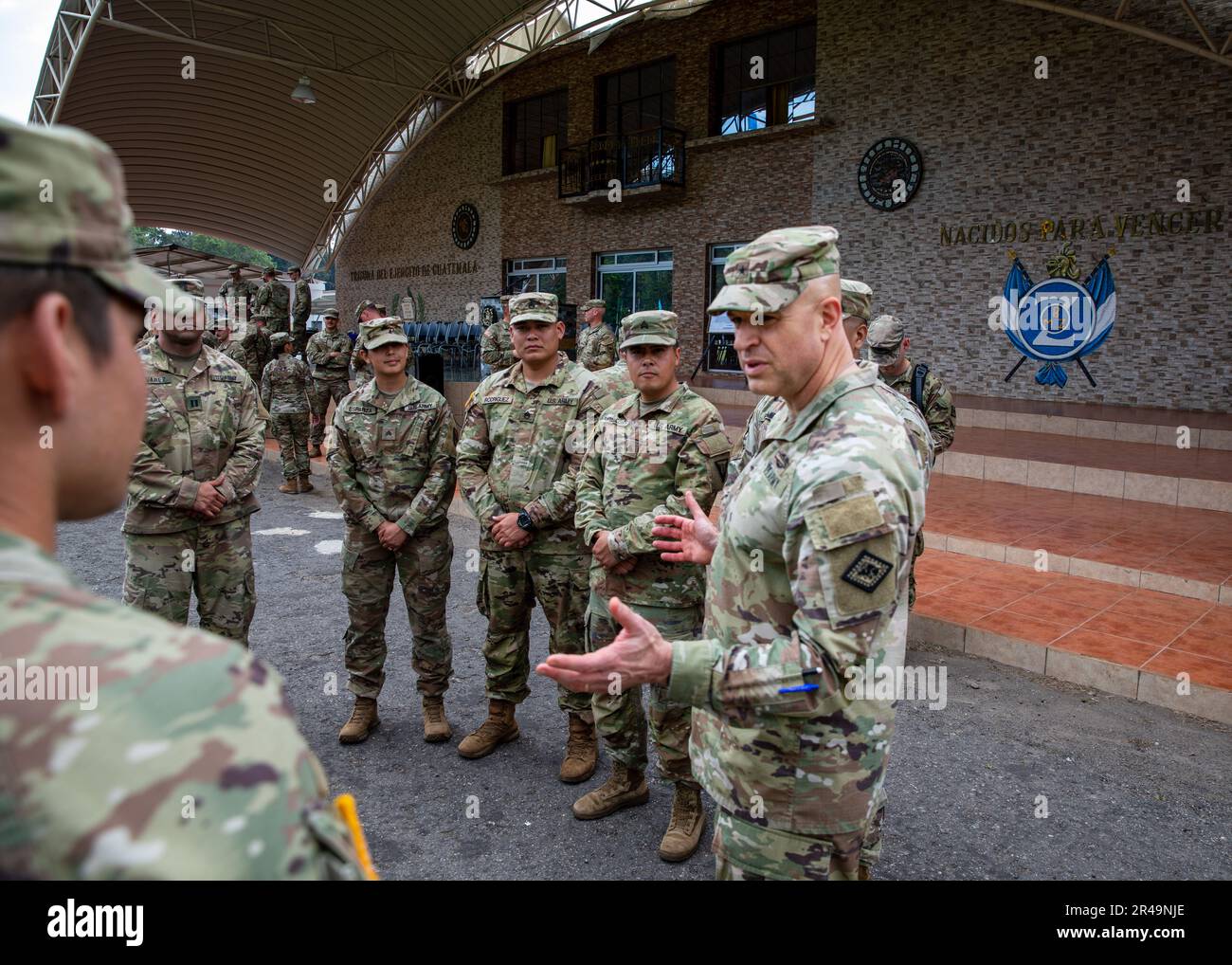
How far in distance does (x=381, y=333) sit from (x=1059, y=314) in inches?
449

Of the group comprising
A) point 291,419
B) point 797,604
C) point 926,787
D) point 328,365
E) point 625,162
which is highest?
point 625,162

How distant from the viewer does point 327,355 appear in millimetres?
11117

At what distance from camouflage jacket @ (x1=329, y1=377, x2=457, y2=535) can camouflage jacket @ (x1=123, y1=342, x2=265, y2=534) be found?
1.42 ft

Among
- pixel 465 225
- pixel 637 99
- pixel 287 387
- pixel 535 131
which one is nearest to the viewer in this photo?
pixel 287 387

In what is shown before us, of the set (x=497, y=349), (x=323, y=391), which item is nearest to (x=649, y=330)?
(x=497, y=349)

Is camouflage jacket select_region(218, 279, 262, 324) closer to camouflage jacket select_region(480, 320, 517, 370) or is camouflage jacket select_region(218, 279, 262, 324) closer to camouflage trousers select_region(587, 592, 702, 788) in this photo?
camouflage jacket select_region(480, 320, 517, 370)

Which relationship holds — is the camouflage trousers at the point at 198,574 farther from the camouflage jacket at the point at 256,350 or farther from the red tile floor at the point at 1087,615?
the camouflage jacket at the point at 256,350

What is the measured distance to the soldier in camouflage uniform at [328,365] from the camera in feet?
36.4

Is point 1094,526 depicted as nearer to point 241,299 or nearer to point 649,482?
point 649,482

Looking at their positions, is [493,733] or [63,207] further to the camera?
[493,733]

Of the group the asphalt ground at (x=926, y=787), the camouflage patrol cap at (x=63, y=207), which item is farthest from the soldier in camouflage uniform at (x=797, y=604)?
the asphalt ground at (x=926, y=787)

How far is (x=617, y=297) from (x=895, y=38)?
733 cm

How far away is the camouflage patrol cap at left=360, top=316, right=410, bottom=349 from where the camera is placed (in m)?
4.24

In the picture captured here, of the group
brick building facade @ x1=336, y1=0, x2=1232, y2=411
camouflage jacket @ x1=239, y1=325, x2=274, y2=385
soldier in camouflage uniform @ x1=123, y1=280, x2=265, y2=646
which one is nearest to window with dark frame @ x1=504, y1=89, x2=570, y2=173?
brick building facade @ x1=336, y1=0, x2=1232, y2=411
